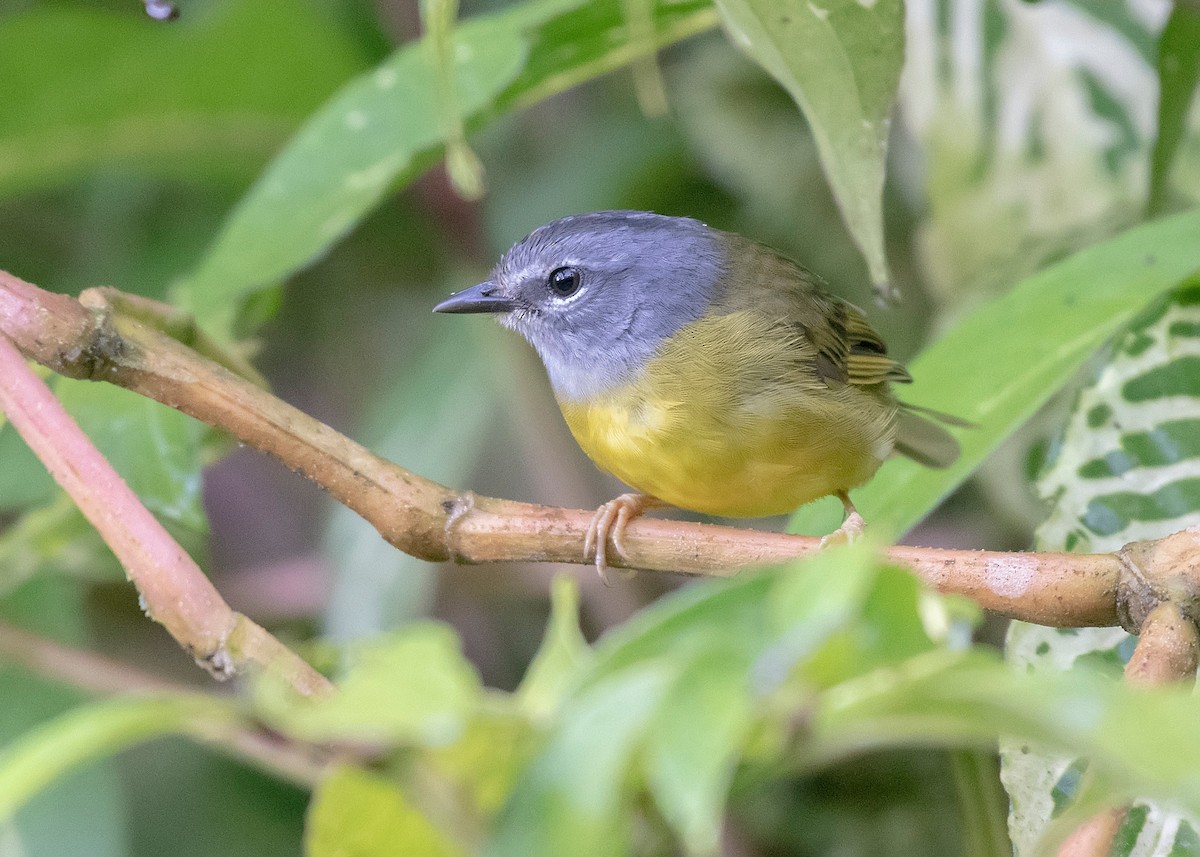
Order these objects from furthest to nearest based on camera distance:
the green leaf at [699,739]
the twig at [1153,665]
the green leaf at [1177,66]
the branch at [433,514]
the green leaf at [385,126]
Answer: the green leaf at [385,126] < the green leaf at [1177,66] < the branch at [433,514] < the twig at [1153,665] < the green leaf at [699,739]

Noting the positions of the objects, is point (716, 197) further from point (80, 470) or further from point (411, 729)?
point (411, 729)

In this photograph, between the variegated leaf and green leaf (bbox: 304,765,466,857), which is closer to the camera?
green leaf (bbox: 304,765,466,857)

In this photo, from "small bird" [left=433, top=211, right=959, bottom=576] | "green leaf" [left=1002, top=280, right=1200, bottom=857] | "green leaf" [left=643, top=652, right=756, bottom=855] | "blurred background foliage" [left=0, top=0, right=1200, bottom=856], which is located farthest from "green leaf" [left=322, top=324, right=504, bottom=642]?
"green leaf" [left=643, top=652, right=756, bottom=855]

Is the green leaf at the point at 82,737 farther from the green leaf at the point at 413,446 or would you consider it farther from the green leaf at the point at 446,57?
the green leaf at the point at 413,446

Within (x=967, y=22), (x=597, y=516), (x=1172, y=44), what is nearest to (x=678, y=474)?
(x=597, y=516)

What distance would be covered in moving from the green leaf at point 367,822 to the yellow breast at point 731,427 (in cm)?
122

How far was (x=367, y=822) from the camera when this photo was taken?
2.03ft

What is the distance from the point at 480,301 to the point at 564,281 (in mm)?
156

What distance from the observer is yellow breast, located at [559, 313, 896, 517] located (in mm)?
1840

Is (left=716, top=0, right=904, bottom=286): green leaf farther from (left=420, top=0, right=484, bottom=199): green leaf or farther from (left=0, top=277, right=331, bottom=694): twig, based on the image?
(left=0, top=277, right=331, bottom=694): twig

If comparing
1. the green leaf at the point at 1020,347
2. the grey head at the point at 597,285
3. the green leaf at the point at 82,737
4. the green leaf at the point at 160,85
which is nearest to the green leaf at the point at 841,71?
the green leaf at the point at 1020,347

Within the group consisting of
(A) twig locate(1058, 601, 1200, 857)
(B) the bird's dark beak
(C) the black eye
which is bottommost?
(A) twig locate(1058, 601, 1200, 857)

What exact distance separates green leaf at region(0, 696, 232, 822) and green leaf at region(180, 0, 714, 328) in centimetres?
130

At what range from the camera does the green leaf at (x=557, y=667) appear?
65 cm
